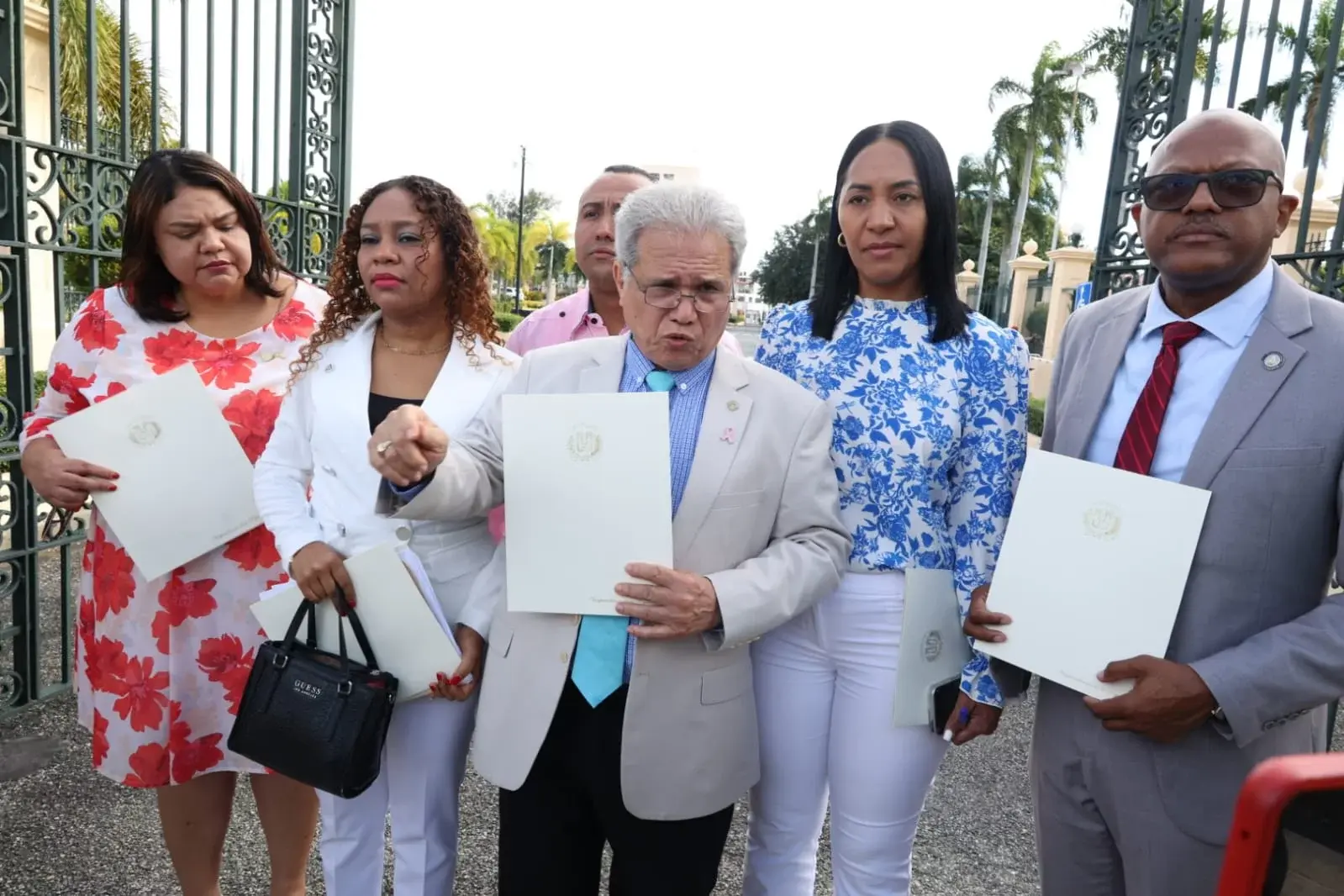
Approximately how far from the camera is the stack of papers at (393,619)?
189 cm

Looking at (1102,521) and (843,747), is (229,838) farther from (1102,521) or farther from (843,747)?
(1102,521)

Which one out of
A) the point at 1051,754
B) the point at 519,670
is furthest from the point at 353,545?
the point at 1051,754

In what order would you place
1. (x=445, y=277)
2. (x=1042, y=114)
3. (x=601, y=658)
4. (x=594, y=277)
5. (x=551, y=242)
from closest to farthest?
1. (x=601, y=658)
2. (x=445, y=277)
3. (x=594, y=277)
4. (x=1042, y=114)
5. (x=551, y=242)

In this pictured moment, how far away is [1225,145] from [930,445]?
80 centimetres

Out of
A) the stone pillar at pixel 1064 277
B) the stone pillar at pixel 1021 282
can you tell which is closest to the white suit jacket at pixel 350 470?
the stone pillar at pixel 1064 277

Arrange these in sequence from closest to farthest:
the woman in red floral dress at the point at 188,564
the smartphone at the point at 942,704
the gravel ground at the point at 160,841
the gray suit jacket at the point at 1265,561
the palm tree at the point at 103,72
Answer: the gray suit jacket at the point at 1265,561 → the smartphone at the point at 942,704 → the woman in red floral dress at the point at 188,564 → the gravel ground at the point at 160,841 → the palm tree at the point at 103,72

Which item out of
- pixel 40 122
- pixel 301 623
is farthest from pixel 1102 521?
pixel 40 122

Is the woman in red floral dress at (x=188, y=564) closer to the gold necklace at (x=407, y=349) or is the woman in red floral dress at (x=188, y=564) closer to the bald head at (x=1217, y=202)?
the gold necklace at (x=407, y=349)

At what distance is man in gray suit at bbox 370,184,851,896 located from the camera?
5.76 feet

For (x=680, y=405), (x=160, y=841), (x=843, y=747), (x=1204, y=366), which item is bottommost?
(x=160, y=841)

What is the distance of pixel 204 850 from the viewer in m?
2.49

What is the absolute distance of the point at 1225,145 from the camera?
166cm

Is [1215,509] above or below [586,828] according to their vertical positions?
above

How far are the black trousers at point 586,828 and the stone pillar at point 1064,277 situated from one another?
674 inches
